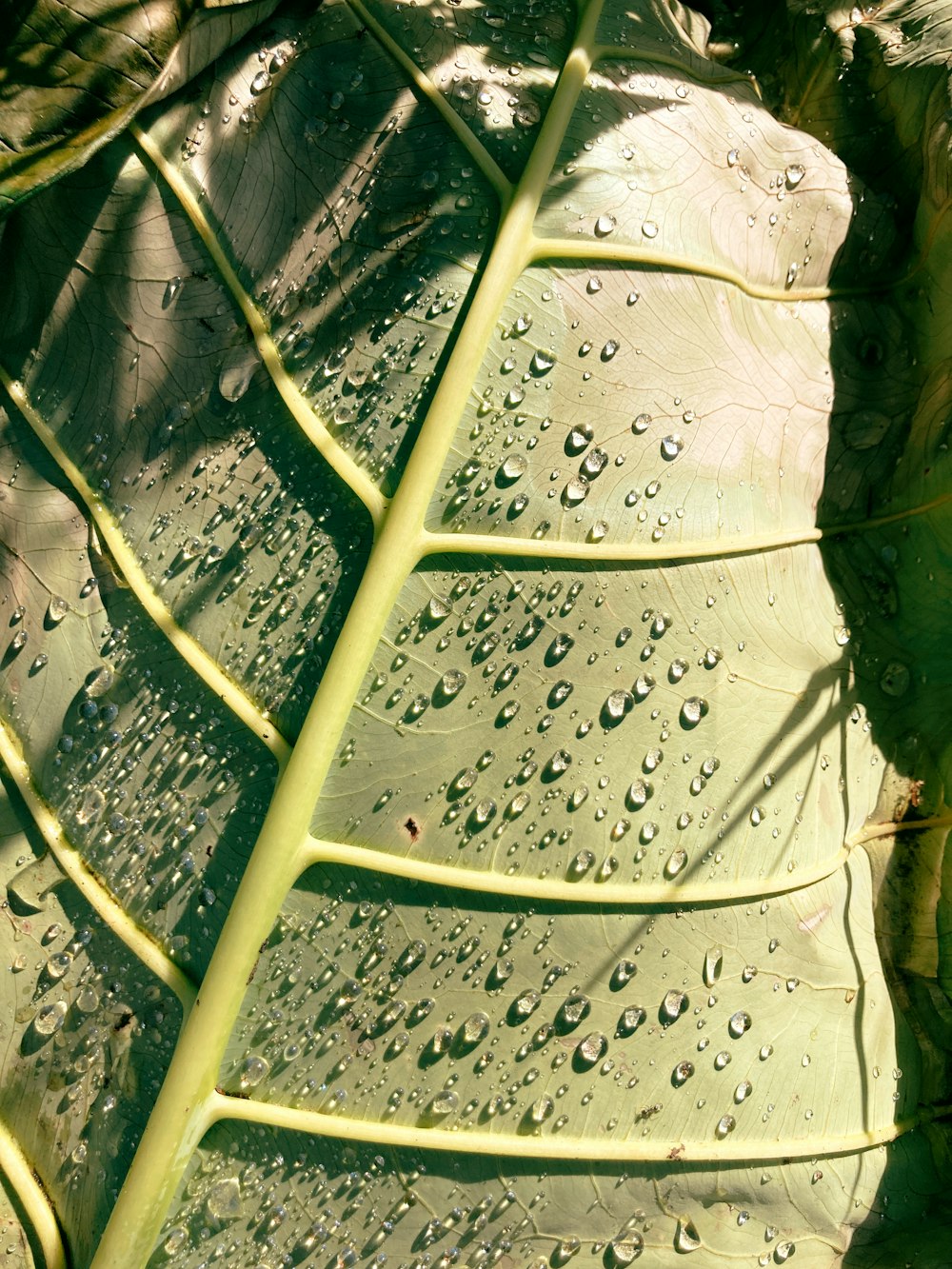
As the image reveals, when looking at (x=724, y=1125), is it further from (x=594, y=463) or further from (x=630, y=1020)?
(x=594, y=463)

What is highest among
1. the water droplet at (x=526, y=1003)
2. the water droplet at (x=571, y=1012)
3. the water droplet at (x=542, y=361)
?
the water droplet at (x=542, y=361)

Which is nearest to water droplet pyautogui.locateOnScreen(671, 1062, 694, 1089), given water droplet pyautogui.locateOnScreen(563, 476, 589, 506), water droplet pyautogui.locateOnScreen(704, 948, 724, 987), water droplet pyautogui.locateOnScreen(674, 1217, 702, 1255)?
water droplet pyautogui.locateOnScreen(704, 948, 724, 987)

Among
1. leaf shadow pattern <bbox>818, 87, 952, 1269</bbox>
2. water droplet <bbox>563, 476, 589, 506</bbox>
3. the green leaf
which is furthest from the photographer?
leaf shadow pattern <bbox>818, 87, 952, 1269</bbox>

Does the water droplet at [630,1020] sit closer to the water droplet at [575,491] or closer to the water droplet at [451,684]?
the water droplet at [451,684]

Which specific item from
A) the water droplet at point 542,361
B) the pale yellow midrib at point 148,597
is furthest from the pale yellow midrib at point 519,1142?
the water droplet at point 542,361

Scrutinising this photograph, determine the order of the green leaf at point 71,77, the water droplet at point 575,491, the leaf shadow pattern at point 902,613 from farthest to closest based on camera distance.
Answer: the leaf shadow pattern at point 902,613 → the water droplet at point 575,491 → the green leaf at point 71,77

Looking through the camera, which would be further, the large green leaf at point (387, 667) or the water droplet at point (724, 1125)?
the water droplet at point (724, 1125)

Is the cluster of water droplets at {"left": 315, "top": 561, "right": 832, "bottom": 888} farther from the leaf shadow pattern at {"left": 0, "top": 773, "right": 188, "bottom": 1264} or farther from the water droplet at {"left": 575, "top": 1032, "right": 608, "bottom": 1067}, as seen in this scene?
the leaf shadow pattern at {"left": 0, "top": 773, "right": 188, "bottom": 1264}

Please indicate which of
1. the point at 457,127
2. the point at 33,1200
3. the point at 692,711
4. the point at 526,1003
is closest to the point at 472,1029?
the point at 526,1003
